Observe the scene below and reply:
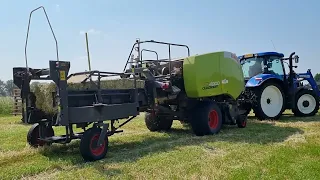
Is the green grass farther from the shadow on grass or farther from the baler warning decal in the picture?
the baler warning decal

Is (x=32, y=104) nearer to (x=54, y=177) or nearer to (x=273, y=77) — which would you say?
(x=54, y=177)

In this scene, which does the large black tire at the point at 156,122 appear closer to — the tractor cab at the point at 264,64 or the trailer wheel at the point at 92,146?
the trailer wheel at the point at 92,146

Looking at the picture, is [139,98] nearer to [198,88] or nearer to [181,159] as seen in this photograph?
[198,88]

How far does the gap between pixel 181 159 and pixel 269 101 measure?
6992 millimetres

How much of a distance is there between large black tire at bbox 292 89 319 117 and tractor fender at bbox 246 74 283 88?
1544mm

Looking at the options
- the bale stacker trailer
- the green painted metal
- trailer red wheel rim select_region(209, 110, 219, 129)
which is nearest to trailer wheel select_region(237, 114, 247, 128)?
the bale stacker trailer

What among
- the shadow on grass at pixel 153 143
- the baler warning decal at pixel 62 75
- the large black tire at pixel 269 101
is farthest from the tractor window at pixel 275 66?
the baler warning decal at pixel 62 75

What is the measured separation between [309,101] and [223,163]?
8.97m

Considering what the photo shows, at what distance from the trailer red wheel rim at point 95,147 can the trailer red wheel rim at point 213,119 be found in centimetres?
351

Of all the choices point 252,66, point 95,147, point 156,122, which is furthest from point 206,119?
point 252,66

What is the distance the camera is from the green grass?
4855mm

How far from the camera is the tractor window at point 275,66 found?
481 inches

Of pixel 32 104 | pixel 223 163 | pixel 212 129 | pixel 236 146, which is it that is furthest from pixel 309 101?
pixel 32 104

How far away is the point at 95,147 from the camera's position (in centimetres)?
600
